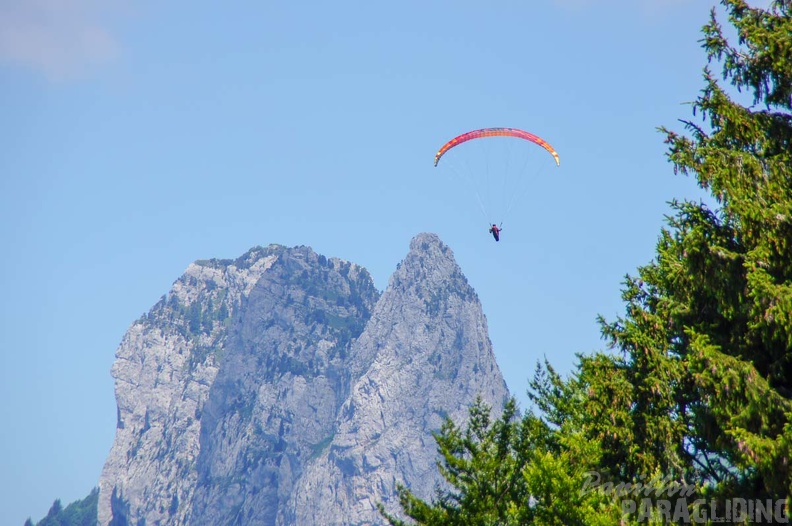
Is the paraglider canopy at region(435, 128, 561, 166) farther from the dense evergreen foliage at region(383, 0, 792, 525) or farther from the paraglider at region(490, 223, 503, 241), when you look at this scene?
Result: the dense evergreen foliage at region(383, 0, 792, 525)

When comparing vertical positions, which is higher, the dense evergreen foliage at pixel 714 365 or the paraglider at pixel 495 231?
the paraglider at pixel 495 231

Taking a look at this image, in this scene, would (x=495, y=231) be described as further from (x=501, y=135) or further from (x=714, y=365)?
(x=714, y=365)

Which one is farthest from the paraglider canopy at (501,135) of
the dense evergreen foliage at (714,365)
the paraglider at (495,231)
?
the dense evergreen foliage at (714,365)

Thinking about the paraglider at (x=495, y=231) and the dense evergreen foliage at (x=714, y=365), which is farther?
the paraglider at (x=495, y=231)

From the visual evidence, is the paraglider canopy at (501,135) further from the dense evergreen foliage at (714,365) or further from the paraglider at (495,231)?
the dense evergreen foliage at (714,365)

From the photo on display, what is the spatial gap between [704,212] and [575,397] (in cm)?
1979

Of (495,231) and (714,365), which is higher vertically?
(495,231)

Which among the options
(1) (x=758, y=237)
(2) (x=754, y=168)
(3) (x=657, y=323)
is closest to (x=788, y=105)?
(2) (x=754, y=168)

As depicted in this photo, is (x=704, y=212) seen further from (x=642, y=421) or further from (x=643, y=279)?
(x=643, y=279)

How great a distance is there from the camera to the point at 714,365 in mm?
20047

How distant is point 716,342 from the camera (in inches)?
Answer: 867

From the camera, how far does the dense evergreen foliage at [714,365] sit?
19672 mm

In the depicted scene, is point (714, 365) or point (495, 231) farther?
point (495, 231)

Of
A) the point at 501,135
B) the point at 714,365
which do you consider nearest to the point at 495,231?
the point at 501,135
